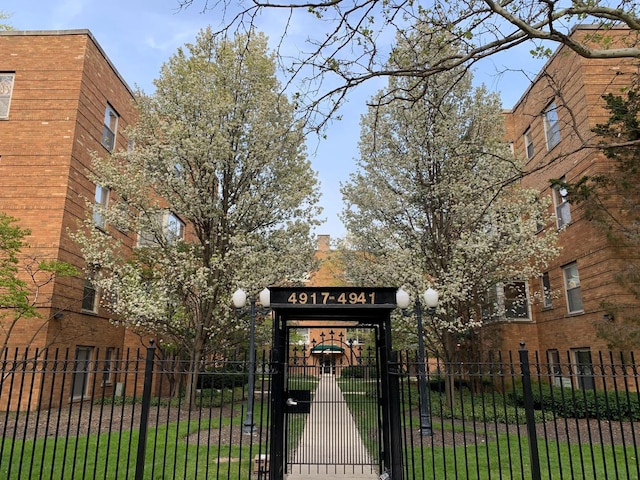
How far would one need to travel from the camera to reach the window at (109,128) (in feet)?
58.5

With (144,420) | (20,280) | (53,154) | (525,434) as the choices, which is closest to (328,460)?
(144,420)

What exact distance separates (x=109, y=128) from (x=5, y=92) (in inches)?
138

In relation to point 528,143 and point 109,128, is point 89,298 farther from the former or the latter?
point 528,143

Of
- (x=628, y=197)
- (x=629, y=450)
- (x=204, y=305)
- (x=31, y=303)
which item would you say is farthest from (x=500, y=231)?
(x=31, y=303)

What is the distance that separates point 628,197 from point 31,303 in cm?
1800

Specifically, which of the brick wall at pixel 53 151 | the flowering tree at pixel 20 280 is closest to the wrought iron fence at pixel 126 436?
the flowering tree at pixel 20 280

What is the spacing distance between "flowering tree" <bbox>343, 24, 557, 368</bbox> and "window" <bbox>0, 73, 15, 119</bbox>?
1239 cm

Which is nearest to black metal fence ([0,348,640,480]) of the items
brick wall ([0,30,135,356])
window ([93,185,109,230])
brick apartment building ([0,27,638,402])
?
brick apartment building ([0,27,638,402])

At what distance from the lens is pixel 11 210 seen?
48.4ft

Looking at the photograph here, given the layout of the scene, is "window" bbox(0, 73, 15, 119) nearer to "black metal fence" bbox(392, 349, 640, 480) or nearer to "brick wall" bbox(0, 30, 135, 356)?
"brick wall" bbox(0, 30, 135, 356)

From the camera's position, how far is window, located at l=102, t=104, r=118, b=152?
702 inches

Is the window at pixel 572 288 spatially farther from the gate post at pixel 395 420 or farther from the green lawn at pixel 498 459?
the gate post at pixel 395 420

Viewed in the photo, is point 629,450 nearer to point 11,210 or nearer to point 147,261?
point 147,261

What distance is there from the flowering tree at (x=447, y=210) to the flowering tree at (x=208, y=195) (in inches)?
96.6
